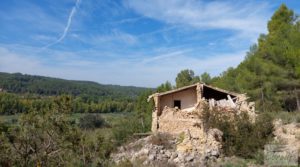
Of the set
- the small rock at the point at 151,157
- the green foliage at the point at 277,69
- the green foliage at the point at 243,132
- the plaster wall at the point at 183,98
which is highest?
the green foliage at the point at 277,69

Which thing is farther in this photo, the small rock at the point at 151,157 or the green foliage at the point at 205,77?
the green foliage at the point at 205,77

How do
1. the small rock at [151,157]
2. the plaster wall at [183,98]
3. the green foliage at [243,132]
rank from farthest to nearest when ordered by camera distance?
the plaster wall at [183,98]
the green foliage at [243,132]
the small rock at [151,157]

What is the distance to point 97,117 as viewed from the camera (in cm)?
5672

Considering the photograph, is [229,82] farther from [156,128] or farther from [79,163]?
[79,163]

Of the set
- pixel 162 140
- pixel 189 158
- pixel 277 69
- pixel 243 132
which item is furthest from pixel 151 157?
pixel 277 69

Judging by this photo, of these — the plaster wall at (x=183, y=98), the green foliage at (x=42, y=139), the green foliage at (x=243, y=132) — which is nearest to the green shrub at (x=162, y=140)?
the green foliage at (x=243, y=132)

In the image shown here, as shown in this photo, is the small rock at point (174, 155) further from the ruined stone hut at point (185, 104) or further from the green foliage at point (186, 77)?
the green foliage at point (186, 77)

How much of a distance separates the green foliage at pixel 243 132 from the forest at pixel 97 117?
6.8 inches

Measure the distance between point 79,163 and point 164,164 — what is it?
173 inches

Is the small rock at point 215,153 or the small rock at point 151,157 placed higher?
the small rock at point 215,153

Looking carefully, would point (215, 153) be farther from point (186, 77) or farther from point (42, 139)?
point (186, 77)

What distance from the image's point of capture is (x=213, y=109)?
15.3 metres

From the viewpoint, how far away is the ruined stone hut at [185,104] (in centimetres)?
1736

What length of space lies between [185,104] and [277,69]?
7741 millimetres
